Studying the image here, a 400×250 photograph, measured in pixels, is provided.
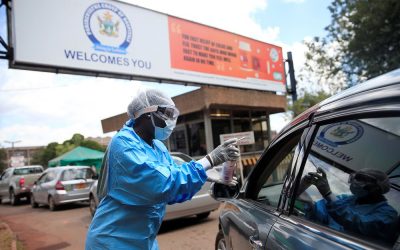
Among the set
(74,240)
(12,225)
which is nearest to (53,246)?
(74,240)

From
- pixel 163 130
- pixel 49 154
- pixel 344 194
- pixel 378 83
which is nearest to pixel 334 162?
pixel 344 194

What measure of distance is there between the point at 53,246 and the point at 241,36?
1257 cm

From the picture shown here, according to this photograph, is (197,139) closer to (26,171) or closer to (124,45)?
(124,45)

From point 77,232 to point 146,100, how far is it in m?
7.03

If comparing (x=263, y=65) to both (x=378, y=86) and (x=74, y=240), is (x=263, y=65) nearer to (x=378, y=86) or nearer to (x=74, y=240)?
(x=74, y=240)

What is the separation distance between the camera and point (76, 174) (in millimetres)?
13234

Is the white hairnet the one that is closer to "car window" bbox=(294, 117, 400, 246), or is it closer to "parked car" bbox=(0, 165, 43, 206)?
"car window" bbox=(294, 117, 400, 246)

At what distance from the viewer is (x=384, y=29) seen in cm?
1705

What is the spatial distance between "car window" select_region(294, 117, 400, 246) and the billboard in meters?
10.1

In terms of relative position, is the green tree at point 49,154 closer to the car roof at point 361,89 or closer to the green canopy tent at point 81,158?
the green canopy tent at point 81,158

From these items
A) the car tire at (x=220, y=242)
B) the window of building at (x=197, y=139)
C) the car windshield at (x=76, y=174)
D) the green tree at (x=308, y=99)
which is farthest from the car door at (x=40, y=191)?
the green tree at (x=308, y=99)

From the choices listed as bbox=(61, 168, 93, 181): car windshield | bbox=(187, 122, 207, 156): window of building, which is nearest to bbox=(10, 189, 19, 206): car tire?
bbox=(61, 168, 93, 181): car windshield

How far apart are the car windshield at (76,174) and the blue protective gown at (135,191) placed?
445 inches

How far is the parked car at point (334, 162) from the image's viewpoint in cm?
151
